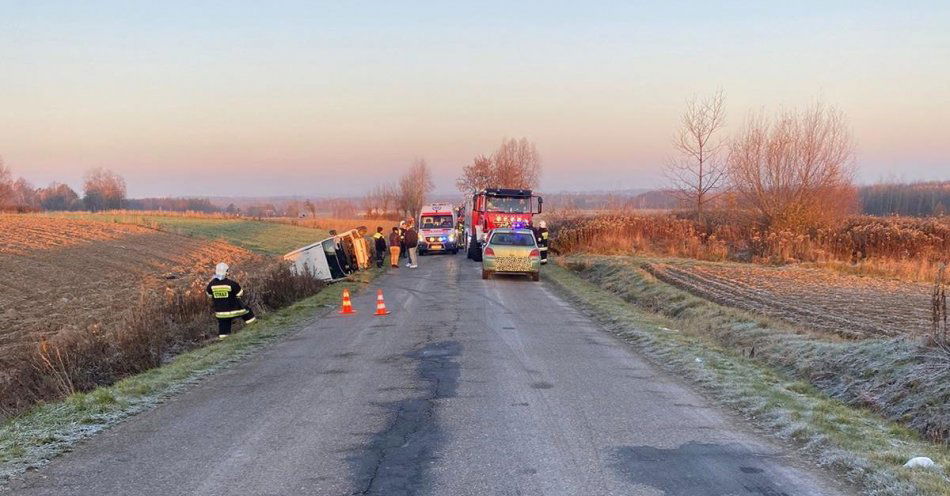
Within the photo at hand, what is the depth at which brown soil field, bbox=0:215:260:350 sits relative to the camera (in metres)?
17.9

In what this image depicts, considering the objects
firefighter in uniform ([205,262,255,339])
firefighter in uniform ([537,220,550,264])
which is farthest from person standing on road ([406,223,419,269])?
firefighter in uniform ([205,262,255,339])

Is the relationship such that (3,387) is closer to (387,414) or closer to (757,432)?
(387,414)

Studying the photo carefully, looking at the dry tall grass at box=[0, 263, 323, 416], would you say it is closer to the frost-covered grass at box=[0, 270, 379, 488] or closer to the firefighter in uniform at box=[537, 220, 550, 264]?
the frost-covered grass at box=[0, 270, 379, 488]

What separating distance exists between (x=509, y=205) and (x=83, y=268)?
55.2 ft

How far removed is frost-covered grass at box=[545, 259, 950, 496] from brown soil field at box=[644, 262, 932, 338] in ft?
4.78

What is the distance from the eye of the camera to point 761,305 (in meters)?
16.7

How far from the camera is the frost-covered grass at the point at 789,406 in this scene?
577 cm

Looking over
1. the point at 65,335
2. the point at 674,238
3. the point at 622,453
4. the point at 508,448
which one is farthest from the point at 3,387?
the point at 674,238

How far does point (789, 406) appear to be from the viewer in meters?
7.96

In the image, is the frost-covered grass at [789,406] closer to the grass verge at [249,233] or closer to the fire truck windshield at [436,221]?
the fire truck windshield at [436,221]

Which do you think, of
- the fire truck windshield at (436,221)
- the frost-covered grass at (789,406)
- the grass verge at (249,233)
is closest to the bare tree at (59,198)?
the grass verge at (249,233)

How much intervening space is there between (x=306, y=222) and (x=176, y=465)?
72197 millimetres

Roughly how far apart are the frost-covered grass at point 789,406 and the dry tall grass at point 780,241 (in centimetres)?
1494

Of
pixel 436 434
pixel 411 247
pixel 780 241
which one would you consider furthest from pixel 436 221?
pixel 436 434
